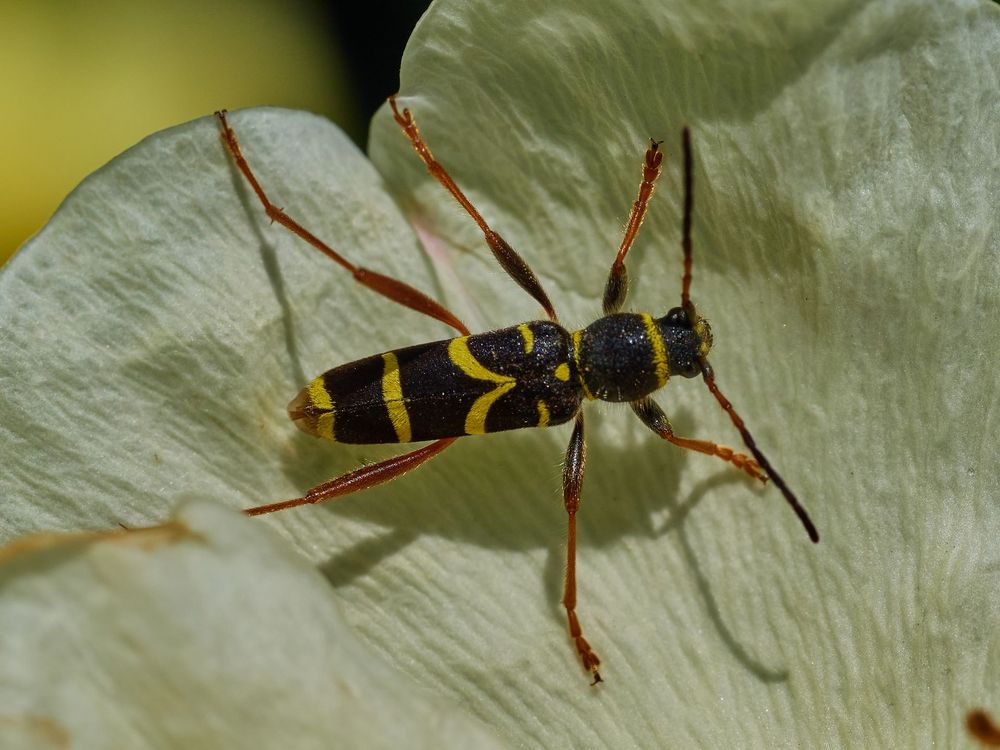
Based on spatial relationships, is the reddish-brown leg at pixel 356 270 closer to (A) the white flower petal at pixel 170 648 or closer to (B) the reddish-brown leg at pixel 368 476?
(B) the reddish-brown leg at pixel 368 476

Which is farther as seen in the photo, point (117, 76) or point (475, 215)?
point (117, 76)

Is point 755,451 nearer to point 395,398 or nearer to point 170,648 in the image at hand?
point 395,398

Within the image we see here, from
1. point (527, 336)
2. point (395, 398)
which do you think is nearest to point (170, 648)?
point (395, 398)

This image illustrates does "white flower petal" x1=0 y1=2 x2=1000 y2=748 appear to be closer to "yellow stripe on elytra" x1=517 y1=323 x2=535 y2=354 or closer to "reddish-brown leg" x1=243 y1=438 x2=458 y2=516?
"reddish-brown leg" x1=243 y1=438 x2=458 y2=516

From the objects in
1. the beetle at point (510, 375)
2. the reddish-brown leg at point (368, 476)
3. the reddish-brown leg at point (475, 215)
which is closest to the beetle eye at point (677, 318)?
the beetle at point (510, 375)

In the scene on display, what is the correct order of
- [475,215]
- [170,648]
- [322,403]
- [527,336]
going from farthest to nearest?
[527,336] → [475,215] → [322,403] → [170,648]

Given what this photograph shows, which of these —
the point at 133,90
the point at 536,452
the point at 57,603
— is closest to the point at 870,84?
the point at 536,452
